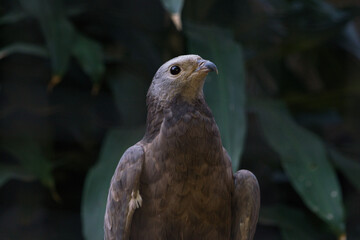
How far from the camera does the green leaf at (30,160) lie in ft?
5.53

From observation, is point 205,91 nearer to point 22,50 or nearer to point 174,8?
point 174,8

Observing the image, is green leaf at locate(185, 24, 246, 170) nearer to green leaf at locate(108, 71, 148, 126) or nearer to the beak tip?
green leaf at locate(108, 71, 148, 126)

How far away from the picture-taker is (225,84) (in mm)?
1541

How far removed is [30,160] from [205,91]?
660 millimetres

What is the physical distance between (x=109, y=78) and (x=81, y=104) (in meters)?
0.14

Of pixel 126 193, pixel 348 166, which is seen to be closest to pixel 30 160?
pixel 126 193

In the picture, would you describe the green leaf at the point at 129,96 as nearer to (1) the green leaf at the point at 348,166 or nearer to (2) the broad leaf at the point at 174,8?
(2) the broad leaf at the point at 174,8

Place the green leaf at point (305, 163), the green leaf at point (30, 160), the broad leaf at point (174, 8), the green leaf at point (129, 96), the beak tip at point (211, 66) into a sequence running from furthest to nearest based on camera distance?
the green leaf at point (129, 96) → the green leaf at point (30, 160) → the green leaf at point (305, 163) → the broad leaf at point (174, 8) → the beak tip at point (211, 66)

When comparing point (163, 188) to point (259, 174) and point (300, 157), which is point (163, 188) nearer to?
point (300, 157)

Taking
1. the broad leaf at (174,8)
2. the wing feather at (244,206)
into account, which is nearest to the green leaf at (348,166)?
the broad leaf at (174,8)

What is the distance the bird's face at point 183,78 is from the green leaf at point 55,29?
81cm

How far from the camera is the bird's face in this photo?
89cm

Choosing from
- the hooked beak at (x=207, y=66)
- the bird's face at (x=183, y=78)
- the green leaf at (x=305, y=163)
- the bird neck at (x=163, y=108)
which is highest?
the hooked beak at (x=207, y=66)

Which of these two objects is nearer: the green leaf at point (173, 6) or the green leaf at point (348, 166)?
the green leaf at point (173, 6)
